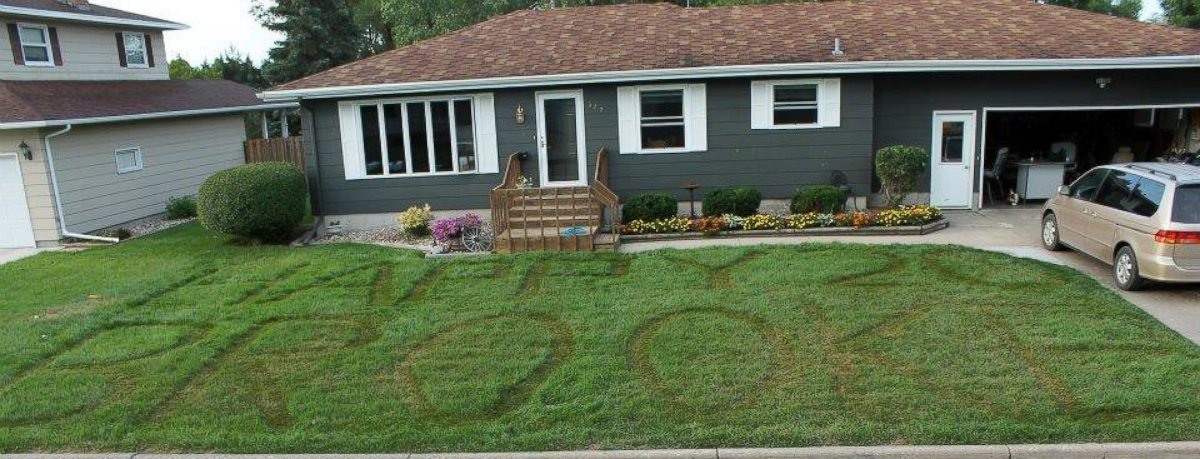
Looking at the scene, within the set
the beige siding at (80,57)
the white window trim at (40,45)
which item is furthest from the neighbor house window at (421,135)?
the white window trim at (40,45)

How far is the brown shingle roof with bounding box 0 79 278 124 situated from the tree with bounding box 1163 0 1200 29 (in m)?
31.3

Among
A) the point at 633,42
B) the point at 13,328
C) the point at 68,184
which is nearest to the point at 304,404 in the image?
the point at 13,328

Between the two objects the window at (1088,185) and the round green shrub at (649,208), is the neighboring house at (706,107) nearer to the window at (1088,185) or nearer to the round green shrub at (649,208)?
the round green shrub at (649,208)

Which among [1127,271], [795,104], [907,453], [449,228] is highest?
[795,104]

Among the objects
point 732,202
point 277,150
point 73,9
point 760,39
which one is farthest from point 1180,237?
point 73,9

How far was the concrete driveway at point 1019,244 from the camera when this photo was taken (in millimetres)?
8586

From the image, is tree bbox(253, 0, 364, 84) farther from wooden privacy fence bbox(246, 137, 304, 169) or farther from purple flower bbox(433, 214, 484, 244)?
purple flower bbox(433, 214, 484, 244)

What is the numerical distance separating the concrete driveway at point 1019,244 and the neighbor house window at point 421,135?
4.03m

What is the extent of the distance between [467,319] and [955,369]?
16.2ft

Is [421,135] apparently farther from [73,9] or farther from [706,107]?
[73,9]

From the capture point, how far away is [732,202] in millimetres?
14031

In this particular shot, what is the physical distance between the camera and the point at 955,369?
7.06m

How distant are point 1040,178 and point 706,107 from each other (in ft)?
21.7

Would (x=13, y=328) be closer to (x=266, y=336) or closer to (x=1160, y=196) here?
(x=266, y=336)
